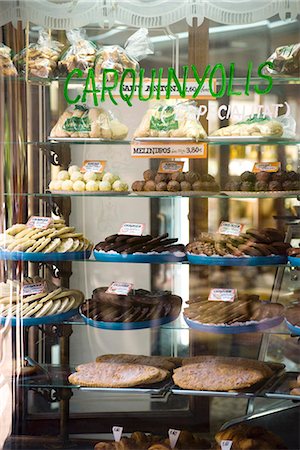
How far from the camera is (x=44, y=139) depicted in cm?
266

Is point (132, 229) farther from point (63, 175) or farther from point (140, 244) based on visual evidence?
point (63, 175)

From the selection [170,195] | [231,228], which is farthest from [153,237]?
[231,228]

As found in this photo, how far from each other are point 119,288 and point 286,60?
3.17 feet

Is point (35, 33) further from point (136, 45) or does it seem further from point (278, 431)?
point (278, 431)

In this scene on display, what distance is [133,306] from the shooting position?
2.67 m

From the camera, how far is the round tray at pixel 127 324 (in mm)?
2656

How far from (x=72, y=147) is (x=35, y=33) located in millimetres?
408

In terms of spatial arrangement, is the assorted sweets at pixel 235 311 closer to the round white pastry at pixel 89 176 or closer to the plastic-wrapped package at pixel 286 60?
the round white pastry at pixel 89 176

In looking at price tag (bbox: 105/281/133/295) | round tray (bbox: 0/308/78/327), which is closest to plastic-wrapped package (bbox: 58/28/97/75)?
price tag (bbox: 105/281/133/295)

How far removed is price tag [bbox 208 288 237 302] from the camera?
2.64m

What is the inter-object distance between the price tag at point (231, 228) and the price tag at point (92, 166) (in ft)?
1.52

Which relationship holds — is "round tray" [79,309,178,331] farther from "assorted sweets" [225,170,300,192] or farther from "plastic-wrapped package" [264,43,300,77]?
"plastic-wrapped package" [264,43,300,77]

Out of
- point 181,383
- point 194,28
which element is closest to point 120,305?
point 181,383

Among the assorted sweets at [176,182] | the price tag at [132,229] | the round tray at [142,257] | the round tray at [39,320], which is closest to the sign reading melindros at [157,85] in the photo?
the assorted sweets at [176,182]
